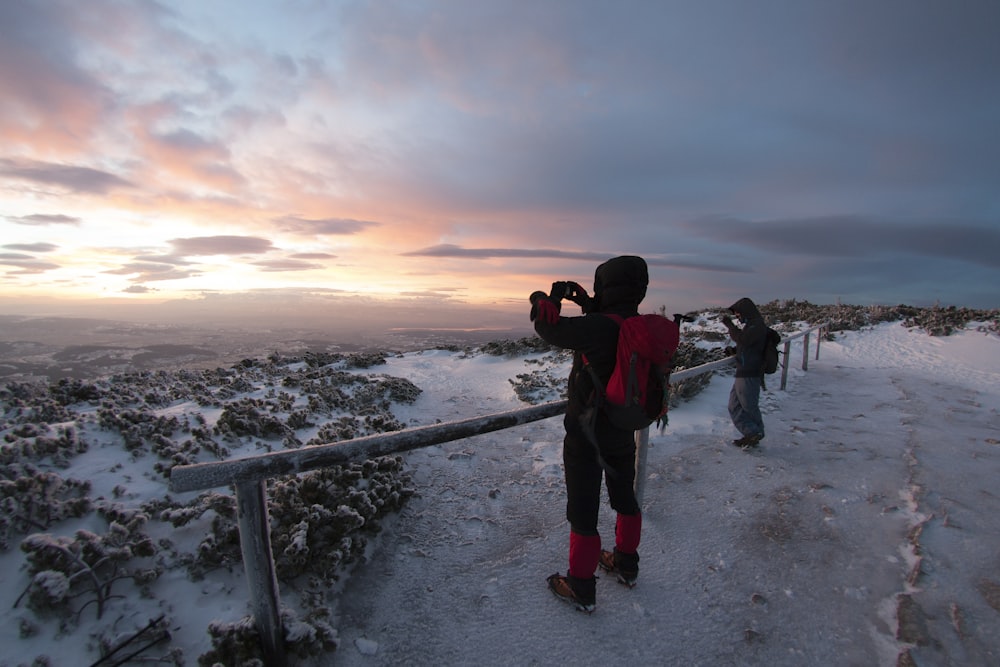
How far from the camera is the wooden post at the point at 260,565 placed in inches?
91.4

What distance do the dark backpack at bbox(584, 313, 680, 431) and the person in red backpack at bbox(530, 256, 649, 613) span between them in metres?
0.10

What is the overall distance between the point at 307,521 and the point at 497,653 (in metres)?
1.95

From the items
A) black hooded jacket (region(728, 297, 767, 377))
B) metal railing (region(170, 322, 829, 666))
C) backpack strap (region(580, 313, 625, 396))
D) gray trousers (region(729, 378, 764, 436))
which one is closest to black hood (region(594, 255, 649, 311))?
backpack strap (region(580, 313, 625, 396))

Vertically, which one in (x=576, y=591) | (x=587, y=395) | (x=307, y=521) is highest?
(x=587, y=395)

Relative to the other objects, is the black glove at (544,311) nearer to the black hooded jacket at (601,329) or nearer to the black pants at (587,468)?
the black hooded jacket at (601,329)

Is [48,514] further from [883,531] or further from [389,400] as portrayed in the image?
[883,531]

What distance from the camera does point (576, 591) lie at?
123 inches

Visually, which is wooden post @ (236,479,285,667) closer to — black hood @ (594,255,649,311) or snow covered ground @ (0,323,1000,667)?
snow covered ground @ (0,323,1000,667)

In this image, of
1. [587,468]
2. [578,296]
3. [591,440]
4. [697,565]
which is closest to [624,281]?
[578,296]

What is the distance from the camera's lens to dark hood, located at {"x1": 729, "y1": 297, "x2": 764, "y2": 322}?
21.8 ft

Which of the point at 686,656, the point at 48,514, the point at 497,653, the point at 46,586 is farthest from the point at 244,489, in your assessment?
the point at 686,656

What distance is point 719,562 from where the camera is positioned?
12.0 ft

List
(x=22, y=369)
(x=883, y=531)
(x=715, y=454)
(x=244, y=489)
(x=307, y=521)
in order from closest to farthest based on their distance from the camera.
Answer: (x=244, y=489) < (x=307, y=521) < (x=883, y=531) < (x=715, y=454) < (x=22, y=369)

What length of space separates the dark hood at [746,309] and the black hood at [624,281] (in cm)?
442
